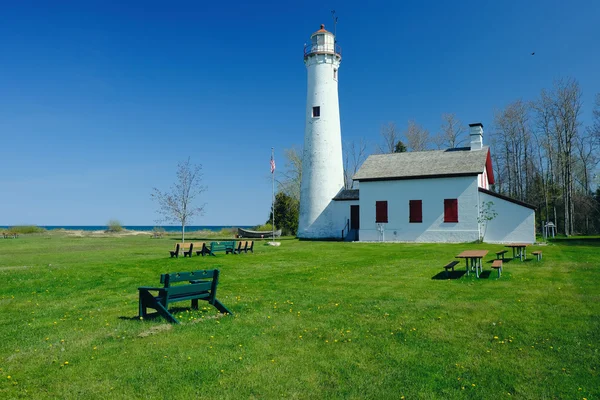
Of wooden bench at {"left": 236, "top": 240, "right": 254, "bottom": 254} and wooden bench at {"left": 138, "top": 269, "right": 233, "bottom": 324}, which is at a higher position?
wooden bench at {"left": 236, "top": 240, "right": 254, "bottom": 254}

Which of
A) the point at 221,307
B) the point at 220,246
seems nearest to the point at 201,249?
the point at 220,246

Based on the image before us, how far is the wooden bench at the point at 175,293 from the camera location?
321 inches

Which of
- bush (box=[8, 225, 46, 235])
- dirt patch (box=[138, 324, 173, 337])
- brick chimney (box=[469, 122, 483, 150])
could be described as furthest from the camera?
bush (box=[8, 225, 46, 235])

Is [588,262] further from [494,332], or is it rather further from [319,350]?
[319,350]

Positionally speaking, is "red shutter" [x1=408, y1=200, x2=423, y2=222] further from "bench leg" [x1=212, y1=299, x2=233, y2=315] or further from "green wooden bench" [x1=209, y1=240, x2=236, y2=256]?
"bench leg" [x1=212, y1=299, x2=233, y2=315]

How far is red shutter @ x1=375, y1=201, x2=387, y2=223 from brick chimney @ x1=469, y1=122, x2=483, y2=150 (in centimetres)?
719

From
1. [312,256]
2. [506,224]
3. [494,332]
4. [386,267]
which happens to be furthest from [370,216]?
[494,332]

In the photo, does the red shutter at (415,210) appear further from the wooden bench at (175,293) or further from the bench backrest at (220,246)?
the wooden bench at (175,293)

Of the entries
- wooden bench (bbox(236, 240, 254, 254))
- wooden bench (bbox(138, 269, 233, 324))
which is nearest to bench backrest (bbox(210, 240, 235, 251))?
wooden bench (bbox(236, 240, 254, 254))

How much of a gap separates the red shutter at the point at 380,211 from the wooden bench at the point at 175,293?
23315 mm

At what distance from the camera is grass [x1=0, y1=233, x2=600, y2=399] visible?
5211mm

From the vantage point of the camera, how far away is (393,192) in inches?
1220

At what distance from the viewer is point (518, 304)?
9.30m

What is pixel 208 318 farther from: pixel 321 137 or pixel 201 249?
pixel 321 137
